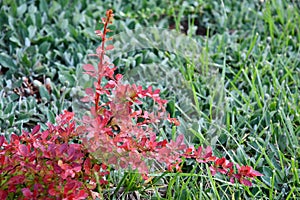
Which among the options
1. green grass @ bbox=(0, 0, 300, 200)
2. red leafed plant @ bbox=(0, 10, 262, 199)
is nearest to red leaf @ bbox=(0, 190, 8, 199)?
red leafed plant @ bbox=(0, 10, 262, 199)

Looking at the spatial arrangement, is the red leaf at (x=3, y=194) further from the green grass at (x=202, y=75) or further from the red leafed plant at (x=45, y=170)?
A: the green grass at (x=202, y=75)

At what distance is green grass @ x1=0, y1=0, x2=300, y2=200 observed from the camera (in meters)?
2.07

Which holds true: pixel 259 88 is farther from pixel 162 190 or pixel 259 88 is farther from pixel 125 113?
pixel 125 113

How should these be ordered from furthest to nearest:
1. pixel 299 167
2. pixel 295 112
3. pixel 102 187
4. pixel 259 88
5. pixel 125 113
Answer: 1. pixel 259 88
2. pixel 295 112
3. pixel 299 167
4. pixel 102 187
5. pixel 125 113

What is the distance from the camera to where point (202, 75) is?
260cm

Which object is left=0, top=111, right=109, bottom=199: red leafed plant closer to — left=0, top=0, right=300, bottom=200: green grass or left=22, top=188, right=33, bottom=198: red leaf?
left=22, top=188, right=33, bottom=198: red leaf

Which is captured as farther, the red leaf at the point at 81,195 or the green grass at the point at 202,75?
the green grass at the point at 202,75

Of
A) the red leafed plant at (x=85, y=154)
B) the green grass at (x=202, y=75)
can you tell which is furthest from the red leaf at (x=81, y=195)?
the green grass at (x=202, y=75)

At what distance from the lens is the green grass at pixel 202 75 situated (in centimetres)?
207

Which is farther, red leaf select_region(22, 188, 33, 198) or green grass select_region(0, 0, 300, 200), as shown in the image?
green grass select_region(0, 0, 300, 200)

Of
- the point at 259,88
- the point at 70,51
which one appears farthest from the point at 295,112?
the point at 70,51

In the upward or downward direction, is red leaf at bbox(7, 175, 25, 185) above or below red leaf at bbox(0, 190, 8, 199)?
above

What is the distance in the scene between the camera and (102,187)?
1.98 meters

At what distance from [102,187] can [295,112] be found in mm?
921
